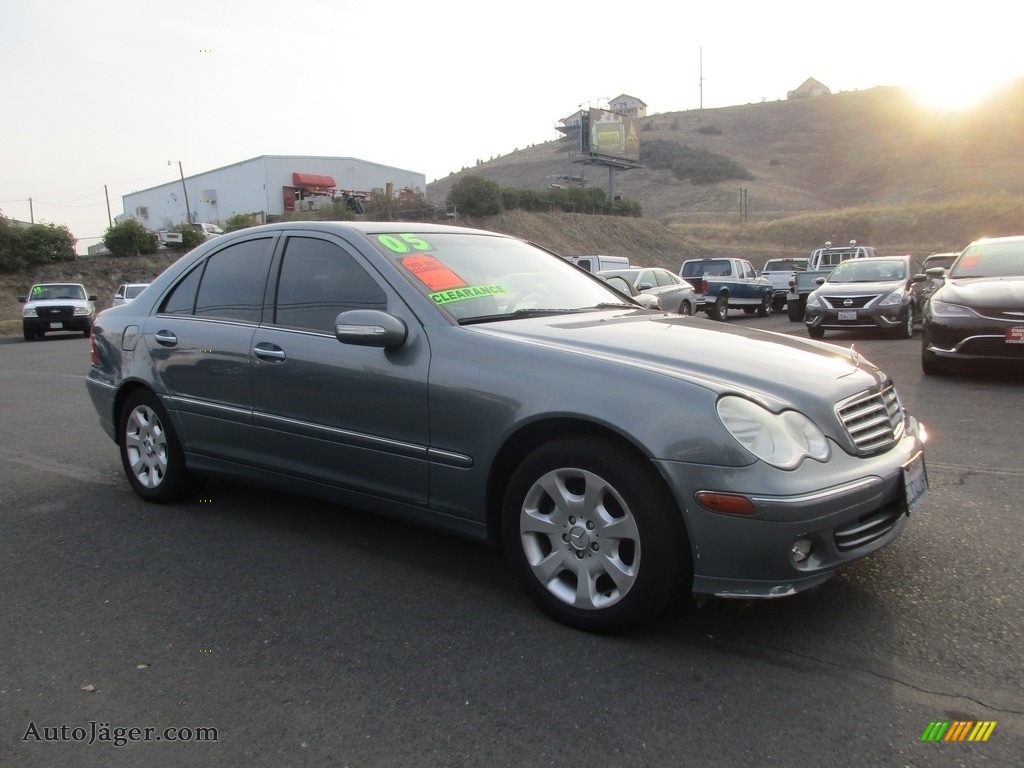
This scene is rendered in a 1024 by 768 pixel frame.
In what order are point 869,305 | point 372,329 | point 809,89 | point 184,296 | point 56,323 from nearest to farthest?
point 372,329 < point 184,296 < point 869,305 < point 56,323 < point 809,89

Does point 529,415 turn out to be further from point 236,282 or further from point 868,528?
point 236,282

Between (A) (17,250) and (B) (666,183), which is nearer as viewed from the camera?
(A) (17,250)

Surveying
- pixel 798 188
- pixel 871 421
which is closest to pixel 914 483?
pixel 871 421

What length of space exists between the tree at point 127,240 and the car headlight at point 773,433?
40126 mm

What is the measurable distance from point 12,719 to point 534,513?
188 cm

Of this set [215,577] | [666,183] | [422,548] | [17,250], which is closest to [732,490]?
[422,548]

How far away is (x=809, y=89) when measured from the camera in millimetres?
130000

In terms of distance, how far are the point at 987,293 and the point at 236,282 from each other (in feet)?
24.1

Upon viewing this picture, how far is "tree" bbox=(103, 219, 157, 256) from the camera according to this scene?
124 ft

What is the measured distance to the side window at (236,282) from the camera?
4410mm

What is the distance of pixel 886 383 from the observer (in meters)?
3.59

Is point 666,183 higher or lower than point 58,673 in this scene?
higher

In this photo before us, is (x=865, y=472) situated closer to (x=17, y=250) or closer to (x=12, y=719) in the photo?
(x=12, y=719)

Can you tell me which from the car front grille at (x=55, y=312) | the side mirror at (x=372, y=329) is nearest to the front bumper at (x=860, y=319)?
the side mirror at (x=372, y=329)
